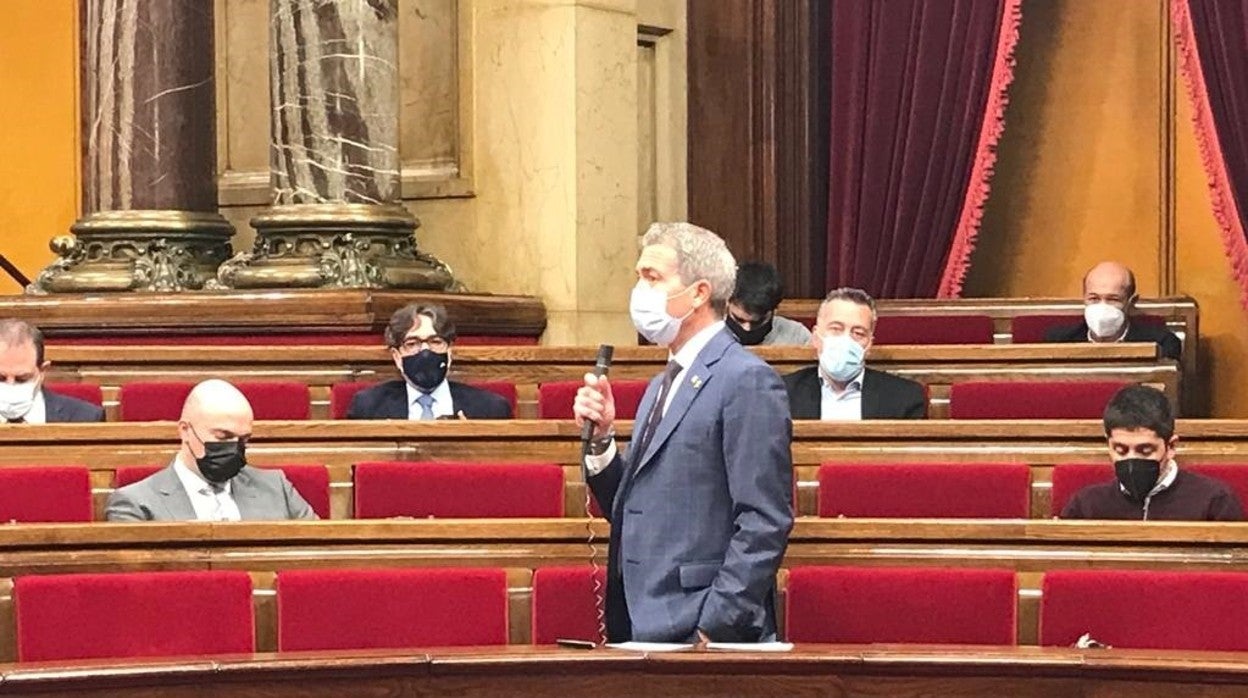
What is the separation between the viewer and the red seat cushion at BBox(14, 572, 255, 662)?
3.73 m

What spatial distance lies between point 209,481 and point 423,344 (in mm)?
1263

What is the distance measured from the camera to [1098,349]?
5820 mm

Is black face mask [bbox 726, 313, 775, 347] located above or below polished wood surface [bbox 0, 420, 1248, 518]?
above

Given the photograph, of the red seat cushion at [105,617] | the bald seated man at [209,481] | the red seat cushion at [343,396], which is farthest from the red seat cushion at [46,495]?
the red seat cushion at [343,396]

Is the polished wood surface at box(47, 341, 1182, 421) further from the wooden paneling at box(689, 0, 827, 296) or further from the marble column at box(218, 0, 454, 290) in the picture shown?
the wooden paneling at box(689, 0, 827, 296)

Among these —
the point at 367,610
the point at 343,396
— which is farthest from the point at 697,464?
the point at 343,396

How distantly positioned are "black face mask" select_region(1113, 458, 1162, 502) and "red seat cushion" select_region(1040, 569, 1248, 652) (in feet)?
2.11

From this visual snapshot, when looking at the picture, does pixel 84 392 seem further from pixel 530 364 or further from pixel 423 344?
pixel 530 364

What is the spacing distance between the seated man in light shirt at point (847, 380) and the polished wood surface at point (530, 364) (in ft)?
1.09

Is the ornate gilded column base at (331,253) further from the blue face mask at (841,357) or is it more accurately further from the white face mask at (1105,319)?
the white face mask at (1105,319)

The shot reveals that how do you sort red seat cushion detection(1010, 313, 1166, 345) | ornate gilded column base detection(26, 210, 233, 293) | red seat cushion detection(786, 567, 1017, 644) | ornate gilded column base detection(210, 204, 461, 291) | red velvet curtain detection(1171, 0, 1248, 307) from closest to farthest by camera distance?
red seat cushion detection(786, 567, 1017, 644), ornate gilded column base detection(210, 204, 461, 291), ornate gilded column base detection(26, 210, 233, 293), red velvet curtain detection(1171, 0, 1248, 307), red seat cushion detection(1010, 313, 1166, 345)

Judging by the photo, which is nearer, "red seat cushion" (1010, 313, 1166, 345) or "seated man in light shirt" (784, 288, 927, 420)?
"seated man in light shirt" (784, 288, 927, 420)

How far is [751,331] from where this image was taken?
6.29 metres

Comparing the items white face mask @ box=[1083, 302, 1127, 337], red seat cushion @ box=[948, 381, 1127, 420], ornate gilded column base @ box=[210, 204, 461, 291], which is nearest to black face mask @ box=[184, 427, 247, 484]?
red seat cushion @ box=[948, 381, 1127, 420]
